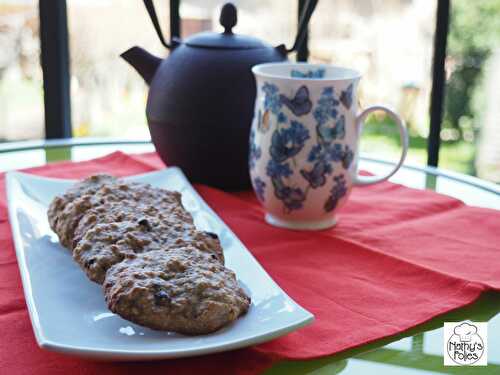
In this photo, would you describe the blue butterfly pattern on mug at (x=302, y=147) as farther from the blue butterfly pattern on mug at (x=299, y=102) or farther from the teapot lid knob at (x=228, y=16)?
the teapot lid knob at (x=228, y=16)

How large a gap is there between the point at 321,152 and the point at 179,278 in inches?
12.7

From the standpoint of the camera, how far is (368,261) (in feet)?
2.41

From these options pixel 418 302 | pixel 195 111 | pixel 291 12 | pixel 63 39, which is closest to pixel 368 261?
pixel 418 302

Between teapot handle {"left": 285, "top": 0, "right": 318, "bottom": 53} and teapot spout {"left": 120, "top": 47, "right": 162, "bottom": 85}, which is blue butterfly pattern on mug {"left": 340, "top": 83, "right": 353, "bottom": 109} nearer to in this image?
teapot handle {"left": 285, "top": 0, "right": 318, "bottom": 53}

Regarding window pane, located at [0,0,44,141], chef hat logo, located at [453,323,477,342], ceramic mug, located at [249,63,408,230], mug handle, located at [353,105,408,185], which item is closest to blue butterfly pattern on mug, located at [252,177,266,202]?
ceramic mug, located at [249,63,408,230]

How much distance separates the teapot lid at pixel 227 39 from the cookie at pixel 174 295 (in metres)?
0.47

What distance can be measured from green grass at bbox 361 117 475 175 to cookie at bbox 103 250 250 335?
112 inches

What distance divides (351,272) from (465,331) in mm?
148

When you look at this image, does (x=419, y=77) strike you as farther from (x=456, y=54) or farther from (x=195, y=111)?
(x=195, y=111)

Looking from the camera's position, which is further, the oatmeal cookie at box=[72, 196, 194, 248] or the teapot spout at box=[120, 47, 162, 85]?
the teapot spout at box=[120, 47, 162, 85]

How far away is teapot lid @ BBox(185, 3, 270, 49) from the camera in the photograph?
3.20ft

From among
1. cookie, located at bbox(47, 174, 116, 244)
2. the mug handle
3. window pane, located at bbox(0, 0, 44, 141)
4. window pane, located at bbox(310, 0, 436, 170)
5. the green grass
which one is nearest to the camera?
cookie, located at bbox(47, 174, 116, 244)

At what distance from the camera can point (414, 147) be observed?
11.1ft

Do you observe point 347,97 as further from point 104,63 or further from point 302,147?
point 104,63
